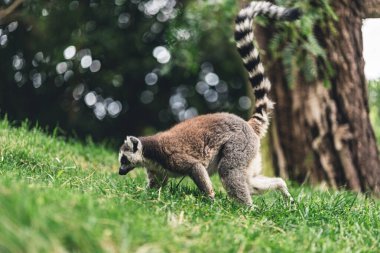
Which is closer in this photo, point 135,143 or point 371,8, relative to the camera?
point 135,143

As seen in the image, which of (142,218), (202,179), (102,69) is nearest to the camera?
(142,218)

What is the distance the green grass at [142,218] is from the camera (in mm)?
2768

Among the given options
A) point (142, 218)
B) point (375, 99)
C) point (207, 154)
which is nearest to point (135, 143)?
point (207, 154)

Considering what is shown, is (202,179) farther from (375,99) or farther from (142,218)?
(375,99)

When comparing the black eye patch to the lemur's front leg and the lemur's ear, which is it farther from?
the lemur's front leg

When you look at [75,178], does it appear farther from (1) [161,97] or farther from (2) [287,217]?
(1) [161,97]

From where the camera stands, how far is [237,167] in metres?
5.12

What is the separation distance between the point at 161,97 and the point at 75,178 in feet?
35.6

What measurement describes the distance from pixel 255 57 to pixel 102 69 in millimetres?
8865

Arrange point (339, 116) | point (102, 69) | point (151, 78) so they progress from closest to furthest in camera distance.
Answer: point (339, 116) → point (102, 69) → point (151, 78)

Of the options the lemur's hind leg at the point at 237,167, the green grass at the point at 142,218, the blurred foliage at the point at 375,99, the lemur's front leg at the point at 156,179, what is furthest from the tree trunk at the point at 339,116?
the lemur's front leg at the point at 156,179

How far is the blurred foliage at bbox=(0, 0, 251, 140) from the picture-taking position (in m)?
12.9

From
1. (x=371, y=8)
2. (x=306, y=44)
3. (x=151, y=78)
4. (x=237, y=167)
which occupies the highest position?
(x=371, y=8)

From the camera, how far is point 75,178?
491 centimetres
